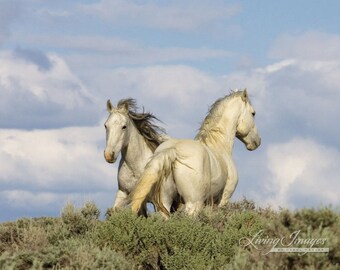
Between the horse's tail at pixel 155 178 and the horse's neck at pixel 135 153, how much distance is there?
3.80ft

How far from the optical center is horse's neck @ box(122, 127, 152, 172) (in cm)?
1636

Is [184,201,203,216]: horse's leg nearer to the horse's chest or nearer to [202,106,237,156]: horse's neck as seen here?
the horse's chest

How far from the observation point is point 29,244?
44.2ft

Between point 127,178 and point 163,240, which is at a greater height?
point 127,178

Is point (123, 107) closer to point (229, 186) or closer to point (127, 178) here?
point (127, 178)

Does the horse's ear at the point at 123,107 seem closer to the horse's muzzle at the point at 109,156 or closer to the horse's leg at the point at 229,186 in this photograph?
the horse's muzzle at the point at 109,156

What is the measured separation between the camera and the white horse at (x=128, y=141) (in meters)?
15.8

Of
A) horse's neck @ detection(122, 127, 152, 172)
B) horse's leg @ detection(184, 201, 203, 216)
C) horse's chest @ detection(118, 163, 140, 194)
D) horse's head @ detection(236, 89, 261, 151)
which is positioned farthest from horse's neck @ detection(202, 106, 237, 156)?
horse's leg @ detection(184, 201, 203, 216)

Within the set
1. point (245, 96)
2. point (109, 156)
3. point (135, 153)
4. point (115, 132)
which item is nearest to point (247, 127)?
point (245, 96)

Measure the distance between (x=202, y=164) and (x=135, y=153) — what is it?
1.66m

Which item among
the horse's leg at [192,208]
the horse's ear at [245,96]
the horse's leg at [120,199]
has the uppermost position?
the horse's ear at [245,96]

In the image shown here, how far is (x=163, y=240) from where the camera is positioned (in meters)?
13.7

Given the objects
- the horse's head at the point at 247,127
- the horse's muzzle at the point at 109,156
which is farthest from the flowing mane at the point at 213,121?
the horse's muzzle at the point at 109,156

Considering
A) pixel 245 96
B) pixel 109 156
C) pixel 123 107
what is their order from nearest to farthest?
pixel 109 156
pixel 123 107
pixel 245 96
